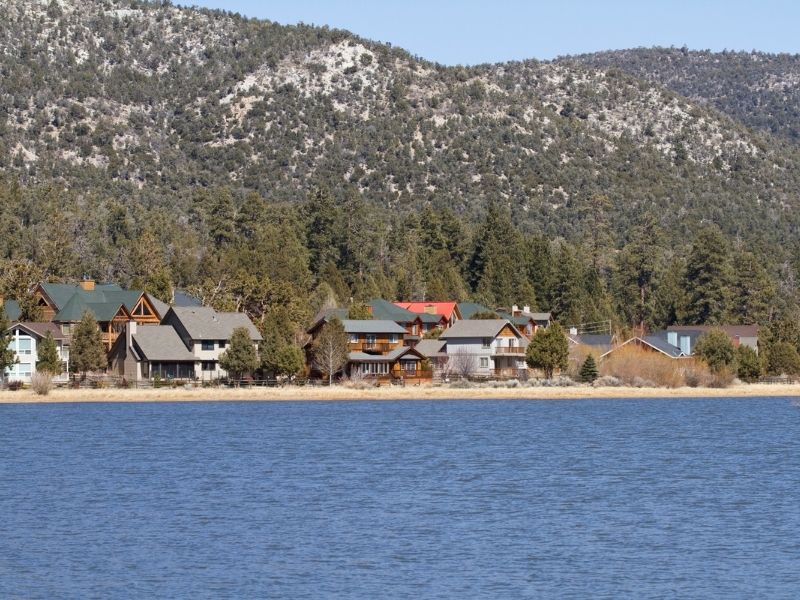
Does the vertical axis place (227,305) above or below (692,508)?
above

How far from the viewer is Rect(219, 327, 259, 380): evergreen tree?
4131 inches

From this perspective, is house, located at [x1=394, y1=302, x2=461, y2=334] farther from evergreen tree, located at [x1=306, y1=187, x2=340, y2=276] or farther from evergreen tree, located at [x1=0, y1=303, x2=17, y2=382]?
evergreen tree, located at [x1=0, y1=303, x2=17, y2=382]

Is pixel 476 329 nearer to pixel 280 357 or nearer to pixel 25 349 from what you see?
pixel 280 357

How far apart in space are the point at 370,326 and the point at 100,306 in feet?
71.1

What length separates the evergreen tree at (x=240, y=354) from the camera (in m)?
105

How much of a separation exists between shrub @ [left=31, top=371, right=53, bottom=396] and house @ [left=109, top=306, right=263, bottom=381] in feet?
28.1

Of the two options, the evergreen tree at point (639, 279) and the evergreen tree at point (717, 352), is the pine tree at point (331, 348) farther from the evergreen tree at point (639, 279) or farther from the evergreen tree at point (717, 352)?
the evergreen tree at point (639, 279)

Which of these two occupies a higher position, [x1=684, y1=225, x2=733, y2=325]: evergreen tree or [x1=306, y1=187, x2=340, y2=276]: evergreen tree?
[x1=306, y1=187, x2=340, y2=276]: evergreen tree

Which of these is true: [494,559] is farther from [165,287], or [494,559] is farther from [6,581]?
[165,287]

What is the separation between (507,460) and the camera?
197 ft

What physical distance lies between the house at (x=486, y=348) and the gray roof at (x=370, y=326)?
5.27m

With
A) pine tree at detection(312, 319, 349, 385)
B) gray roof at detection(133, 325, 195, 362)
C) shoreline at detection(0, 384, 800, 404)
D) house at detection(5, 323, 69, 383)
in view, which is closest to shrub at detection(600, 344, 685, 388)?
shoreline at detection(0, 384, 800, 404)

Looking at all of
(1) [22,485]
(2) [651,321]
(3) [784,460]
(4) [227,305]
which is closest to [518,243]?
(2) [651,321]

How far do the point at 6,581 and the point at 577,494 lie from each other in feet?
69.1
